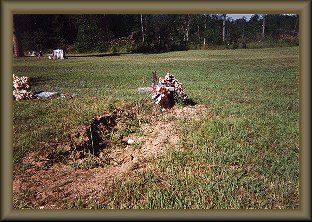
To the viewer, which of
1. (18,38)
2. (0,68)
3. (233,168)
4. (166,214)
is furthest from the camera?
(18,38)

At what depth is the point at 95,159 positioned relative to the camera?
414 cm

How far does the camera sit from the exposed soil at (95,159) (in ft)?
11.1

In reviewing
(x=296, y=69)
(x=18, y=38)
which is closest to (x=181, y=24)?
(x=296, y=69)

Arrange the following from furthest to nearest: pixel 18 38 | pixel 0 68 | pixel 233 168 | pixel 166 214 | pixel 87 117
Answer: pixel 87 117 → pixel 18 38 → pixel 233 168 → pixel 0 68 → pixel 166 214

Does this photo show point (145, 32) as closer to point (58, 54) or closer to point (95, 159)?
point (58, 54)

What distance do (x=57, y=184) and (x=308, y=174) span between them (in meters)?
2.90

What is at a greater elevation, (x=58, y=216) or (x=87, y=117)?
(x=87, y=117)

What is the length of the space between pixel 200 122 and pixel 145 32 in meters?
1.62

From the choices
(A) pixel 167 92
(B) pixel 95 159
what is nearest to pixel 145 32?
(A) pixel 167 92

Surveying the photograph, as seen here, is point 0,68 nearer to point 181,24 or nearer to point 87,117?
point 87,117

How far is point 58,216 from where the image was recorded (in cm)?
317

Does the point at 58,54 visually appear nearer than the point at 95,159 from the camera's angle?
No

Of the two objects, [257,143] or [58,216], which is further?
[257,143]

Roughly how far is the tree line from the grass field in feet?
0.70
